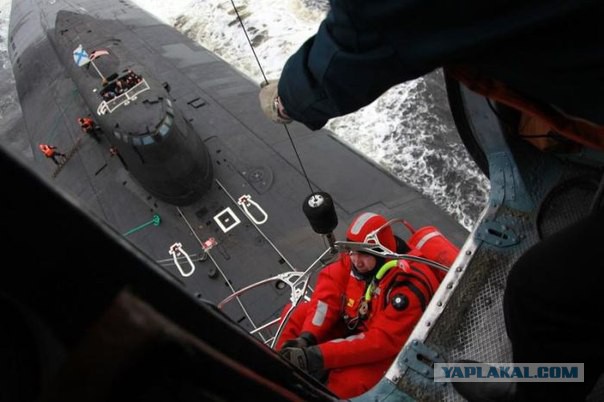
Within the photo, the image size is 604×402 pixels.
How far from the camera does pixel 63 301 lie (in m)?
0.93

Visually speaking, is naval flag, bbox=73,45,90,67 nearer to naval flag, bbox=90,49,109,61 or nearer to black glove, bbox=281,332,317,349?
naval flag, bbox=90,49,109,61

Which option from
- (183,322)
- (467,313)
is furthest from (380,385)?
(183,322)

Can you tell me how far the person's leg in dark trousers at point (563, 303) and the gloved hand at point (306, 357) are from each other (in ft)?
8.26

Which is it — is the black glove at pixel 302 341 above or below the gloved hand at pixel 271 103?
below

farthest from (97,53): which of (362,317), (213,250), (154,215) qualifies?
(362,317)

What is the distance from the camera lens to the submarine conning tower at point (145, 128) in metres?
7.61

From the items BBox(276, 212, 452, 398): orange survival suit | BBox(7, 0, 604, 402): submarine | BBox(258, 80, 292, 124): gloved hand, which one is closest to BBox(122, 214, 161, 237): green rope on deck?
BBox(7, 0, 604, 402): submarine

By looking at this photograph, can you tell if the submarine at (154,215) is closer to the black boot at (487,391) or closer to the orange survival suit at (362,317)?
the orange survival suit at (362,317)

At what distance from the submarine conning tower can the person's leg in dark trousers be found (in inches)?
254

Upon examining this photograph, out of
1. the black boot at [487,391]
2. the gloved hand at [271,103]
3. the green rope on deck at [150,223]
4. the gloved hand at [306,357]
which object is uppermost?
the gloved hand at [271,103]

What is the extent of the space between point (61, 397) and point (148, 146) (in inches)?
282

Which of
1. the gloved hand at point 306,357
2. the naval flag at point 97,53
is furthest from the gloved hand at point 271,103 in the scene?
the naval flag at point 97,53

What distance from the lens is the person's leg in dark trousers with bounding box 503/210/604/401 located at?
5.83ft

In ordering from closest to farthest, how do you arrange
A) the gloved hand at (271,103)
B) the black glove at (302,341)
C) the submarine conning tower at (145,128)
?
the gloved hand at (271,103) → the black glove at (302,341) → the submarine conning tower at (145,128)
